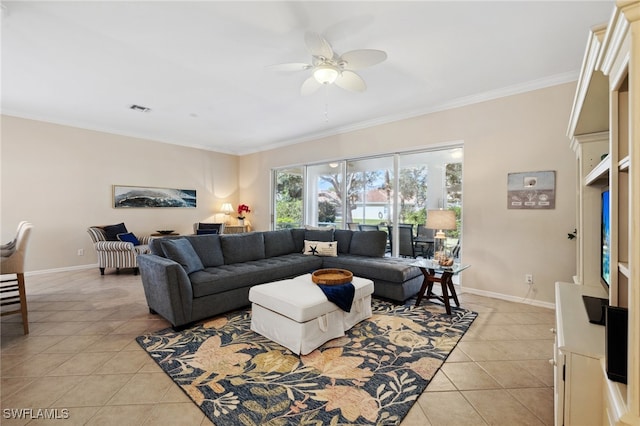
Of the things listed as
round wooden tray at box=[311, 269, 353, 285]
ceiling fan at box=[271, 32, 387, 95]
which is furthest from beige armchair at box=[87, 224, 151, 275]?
ceiling fan at box=[271, 32, 387, 95]

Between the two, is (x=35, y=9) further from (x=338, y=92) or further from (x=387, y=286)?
(x=387, y=286)

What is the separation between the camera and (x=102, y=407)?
1626mm

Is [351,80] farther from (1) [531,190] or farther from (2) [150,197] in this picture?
(2) [150,197]

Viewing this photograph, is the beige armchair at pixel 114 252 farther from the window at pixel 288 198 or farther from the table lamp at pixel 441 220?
the table lamp at pixel 441 220

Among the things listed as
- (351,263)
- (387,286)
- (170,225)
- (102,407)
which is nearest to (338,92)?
(351,263)

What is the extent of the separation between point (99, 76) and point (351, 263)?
12.8 ft

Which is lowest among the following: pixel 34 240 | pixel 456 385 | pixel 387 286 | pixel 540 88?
pixel 456 385

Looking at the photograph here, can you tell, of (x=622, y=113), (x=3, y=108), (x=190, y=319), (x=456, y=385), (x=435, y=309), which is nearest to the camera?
(x=622, y=113)

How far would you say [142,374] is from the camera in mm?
1944

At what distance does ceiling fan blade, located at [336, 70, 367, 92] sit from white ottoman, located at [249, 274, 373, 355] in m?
2.01

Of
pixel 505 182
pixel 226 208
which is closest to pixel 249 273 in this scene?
pixel 505 182

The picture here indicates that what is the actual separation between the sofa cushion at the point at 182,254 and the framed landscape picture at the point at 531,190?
3.96m

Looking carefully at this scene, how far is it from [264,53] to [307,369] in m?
2.90

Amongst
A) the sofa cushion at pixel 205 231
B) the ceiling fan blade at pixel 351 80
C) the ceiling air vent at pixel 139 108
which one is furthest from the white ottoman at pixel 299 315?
the sofa cushion at pixel 205 231
